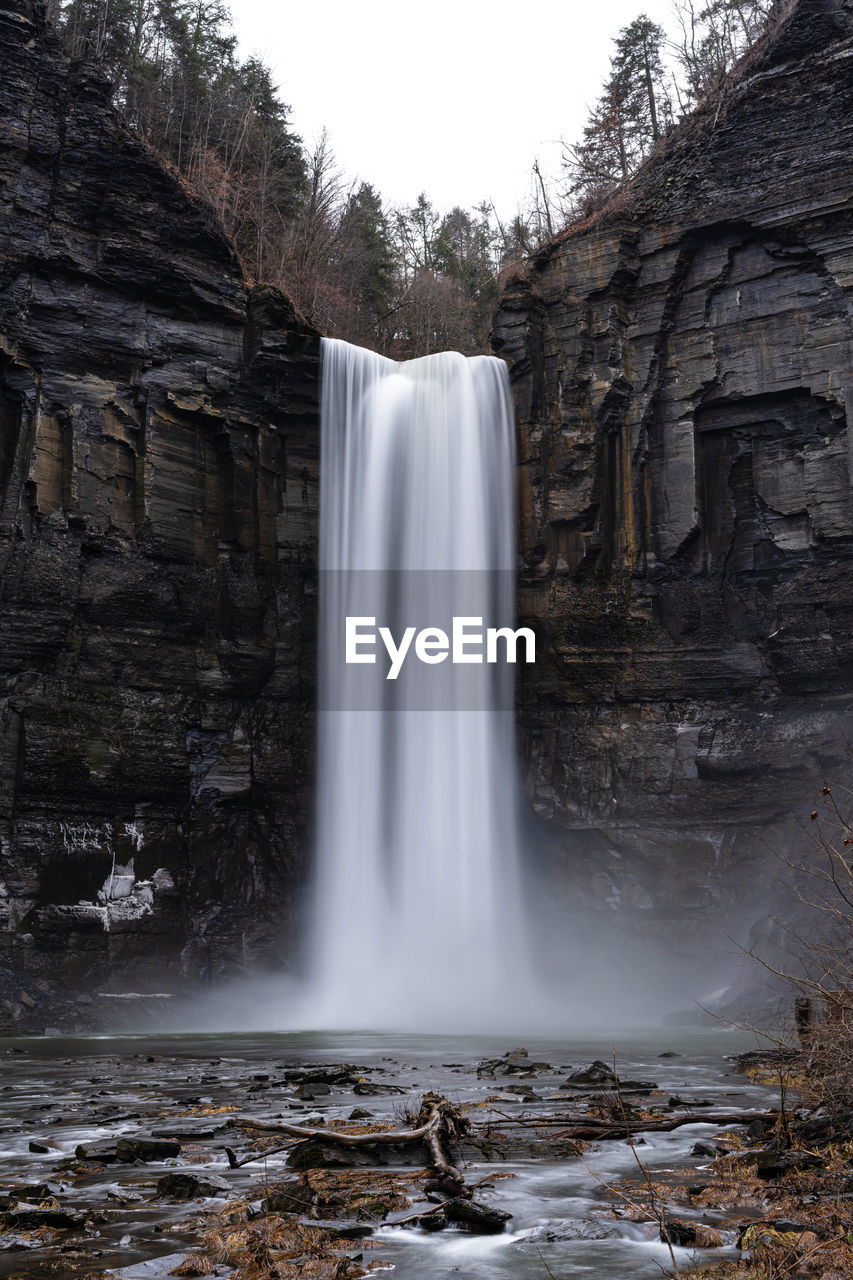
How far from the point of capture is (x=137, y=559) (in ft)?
78.6

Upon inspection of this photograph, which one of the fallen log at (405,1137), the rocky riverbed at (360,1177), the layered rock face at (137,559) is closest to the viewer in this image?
the rocky riverbed at (360,1177)

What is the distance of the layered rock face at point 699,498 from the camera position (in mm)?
23406

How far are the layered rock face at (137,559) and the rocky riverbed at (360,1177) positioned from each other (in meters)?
10.6

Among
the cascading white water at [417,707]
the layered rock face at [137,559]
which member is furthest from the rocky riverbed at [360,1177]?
the cascading white water at [417,707]

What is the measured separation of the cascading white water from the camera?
80.5 feet

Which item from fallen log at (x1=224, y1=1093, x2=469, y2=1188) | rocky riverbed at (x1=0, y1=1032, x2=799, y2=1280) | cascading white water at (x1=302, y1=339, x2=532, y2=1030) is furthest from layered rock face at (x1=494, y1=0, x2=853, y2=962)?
fallen log at (x1=224, y1=1093, x2=469, y2=1188)

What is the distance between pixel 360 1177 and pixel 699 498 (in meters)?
21.0

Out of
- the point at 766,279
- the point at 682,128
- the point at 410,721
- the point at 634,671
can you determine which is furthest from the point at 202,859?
the point at 682,128

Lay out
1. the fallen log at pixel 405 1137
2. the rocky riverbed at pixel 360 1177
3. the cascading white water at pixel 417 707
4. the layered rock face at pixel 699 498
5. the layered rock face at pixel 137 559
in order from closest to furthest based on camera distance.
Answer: the rocky riverbed at pixel 360 1177, the fallen log at pixel 405 1137, the layered rock face at pixel 137 559, the layered rock face at pixel 699 498, the cascading white water at pixel 417 707

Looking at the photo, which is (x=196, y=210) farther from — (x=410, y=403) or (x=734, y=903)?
(x=734, y=903)

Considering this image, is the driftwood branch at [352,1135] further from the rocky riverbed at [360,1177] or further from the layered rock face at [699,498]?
the layered rock face at [699,498]

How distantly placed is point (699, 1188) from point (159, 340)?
2278 centimetres

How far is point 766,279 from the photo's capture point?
24609mm

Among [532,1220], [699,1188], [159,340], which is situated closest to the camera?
[532,1220]
